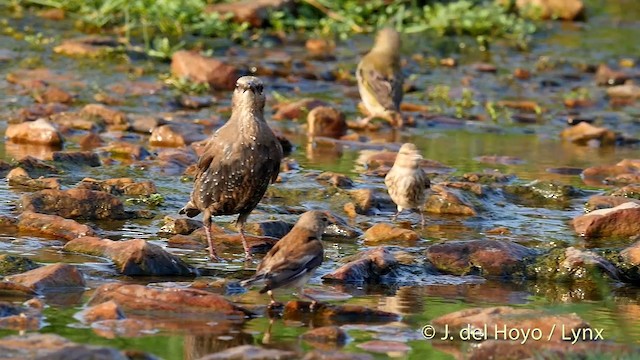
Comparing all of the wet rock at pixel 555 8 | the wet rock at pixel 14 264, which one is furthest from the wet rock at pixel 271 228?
the wet rock at pixel 555 8

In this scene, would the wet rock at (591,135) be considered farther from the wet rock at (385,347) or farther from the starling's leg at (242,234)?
the wet rock at (385,347)

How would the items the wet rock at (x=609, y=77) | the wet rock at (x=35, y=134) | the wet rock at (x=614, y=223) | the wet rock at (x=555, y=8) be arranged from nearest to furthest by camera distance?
the wet rock at (x=614, y=223)
the wet rock at (x=35, y=134)
the wet rock at (x=609, y=77)
the wet rock at (x=555, y=8)

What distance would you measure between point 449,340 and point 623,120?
10621 mm

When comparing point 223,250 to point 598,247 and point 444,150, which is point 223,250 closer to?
point 598,247

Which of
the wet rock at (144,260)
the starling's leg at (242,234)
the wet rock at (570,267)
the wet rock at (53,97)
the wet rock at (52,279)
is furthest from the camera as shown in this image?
the wet rock at (53,97)

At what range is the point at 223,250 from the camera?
32.0ft

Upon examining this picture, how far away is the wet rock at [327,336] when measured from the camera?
7043 millimetres

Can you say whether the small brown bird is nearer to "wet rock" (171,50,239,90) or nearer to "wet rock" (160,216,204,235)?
"wet rock" (160,216,204,235)

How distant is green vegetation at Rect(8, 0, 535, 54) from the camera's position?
18.7 m

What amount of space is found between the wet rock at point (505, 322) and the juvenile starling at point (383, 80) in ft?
28.4

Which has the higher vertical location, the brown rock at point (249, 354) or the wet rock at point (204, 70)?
the wet rock at point (204, 70)

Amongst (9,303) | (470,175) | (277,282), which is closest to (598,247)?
(470,175)

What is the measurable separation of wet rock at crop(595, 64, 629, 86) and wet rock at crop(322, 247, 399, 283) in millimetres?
10582

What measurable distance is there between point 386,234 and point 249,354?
12.9ft
